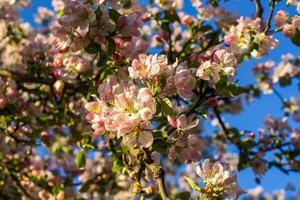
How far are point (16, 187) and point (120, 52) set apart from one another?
248 cm

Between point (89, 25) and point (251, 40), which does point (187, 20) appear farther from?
point (89, 25)

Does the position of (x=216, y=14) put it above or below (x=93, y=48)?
above

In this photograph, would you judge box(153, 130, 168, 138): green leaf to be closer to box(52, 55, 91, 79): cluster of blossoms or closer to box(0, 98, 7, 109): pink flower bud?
box(52, 55, 91, 79): cluster of blossoms

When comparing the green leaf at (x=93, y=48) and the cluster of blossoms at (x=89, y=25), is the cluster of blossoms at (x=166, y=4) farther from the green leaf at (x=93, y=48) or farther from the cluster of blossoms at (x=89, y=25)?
the green leaf at (x=93, y=48)

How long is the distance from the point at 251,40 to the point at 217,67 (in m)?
0.82

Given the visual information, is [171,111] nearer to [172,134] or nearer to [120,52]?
[172,134]

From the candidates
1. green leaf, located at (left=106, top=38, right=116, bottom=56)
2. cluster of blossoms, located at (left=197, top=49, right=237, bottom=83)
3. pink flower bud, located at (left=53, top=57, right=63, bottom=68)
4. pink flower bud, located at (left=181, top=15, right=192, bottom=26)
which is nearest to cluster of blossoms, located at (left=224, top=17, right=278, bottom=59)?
cluster of blossoms, located at (left=197, top=49, right=237, bottom=83)

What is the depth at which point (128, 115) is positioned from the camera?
2025 millimetres

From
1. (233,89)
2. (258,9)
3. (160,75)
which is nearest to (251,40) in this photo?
(258,9)

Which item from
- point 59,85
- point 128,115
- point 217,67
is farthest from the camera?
point 59,85

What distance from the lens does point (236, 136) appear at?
4277 mm

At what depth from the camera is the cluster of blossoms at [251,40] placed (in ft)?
10.1

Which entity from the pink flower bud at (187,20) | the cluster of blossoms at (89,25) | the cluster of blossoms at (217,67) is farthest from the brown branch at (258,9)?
the pink flower bud at (187,20)

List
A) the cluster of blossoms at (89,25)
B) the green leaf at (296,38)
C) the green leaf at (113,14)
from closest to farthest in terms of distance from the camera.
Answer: the cluster of blossoms at (89,25), the green leaf at (113,14), the green leaf at (296,38)
